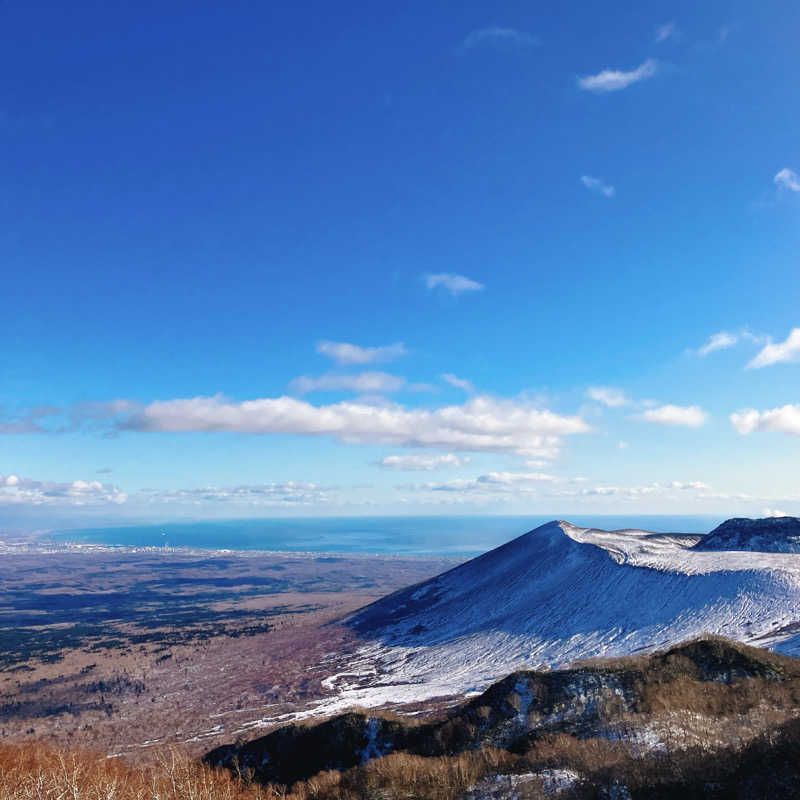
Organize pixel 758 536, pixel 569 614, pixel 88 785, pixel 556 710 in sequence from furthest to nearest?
pixel 758 536
pixel 569 614
pixel 556 710
pixel 88 785

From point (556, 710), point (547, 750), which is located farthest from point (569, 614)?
point (547, 750)

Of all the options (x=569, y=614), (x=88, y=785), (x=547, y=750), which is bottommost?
(x=569, y=614)

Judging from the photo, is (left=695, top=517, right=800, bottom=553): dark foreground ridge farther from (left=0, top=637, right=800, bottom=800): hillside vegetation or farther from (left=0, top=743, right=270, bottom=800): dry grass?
(left=0, top=743, right=270, bottom=800): dry grass

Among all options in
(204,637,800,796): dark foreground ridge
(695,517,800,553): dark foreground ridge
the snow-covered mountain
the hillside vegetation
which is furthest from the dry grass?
(695,517,800,553): dark foreground ridge

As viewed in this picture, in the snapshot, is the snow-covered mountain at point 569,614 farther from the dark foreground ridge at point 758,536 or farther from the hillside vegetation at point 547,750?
the hillside vegetation at point 547,750

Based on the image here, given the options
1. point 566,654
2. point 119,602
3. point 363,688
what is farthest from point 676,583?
point 119,602

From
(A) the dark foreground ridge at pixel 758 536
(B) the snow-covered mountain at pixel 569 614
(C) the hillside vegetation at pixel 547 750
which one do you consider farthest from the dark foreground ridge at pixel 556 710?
(A) the dark foreground ridge at pixel 758 536

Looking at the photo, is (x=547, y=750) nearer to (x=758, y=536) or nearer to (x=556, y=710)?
(x=556, y=710)

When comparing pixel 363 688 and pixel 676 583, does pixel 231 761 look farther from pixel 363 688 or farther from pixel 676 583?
pixel 676 583

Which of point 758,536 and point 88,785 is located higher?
point 88,785

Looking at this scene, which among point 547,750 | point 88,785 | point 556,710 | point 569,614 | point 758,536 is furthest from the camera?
point 758,536
